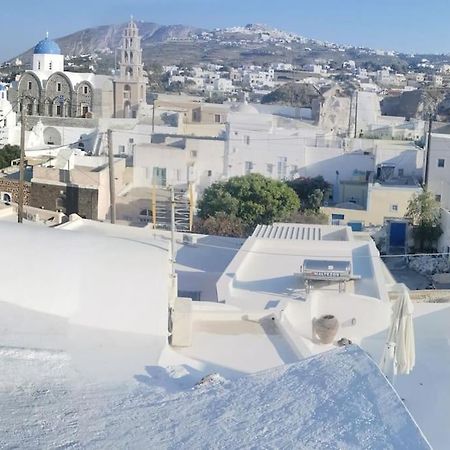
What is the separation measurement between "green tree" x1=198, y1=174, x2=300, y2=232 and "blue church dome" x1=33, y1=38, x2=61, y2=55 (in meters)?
24.0

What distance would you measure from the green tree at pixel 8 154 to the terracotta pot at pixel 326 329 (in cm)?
2105

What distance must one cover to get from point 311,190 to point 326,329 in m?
15.3

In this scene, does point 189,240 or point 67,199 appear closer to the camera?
point 189,240

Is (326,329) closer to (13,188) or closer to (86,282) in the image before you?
(86,282)

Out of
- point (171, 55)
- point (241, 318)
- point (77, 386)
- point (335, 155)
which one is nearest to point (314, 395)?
point (77, 386)

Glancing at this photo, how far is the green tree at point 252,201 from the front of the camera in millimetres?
18938

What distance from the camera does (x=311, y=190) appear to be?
2184 cm

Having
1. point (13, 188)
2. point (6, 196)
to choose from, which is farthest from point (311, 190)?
point (6, 196)

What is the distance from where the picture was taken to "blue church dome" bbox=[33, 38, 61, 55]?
40656 millimetres

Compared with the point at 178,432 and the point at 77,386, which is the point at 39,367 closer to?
the point at 77,386

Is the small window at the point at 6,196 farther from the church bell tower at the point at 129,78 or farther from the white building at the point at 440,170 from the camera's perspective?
the church bell tower at the point at 129,78

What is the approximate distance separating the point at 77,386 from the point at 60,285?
140cm

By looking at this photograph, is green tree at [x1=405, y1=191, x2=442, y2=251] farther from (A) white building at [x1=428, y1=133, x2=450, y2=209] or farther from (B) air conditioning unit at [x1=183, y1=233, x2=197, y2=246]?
(B) air conditioning unit at [x1=183, y1=233, x2=197, y2=246]

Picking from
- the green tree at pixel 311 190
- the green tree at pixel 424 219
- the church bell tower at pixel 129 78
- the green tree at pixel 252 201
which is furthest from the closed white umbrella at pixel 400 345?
the church bell tower at pixel 129 78
